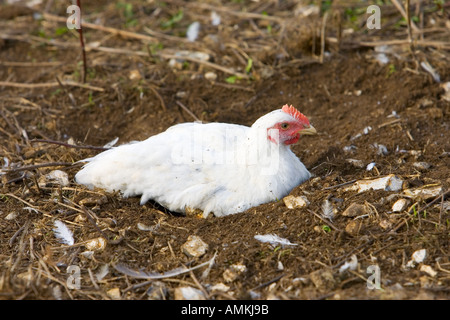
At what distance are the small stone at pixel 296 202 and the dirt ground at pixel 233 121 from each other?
5 centimetres

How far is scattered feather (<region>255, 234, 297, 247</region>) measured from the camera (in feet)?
11.7

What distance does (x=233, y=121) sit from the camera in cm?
557

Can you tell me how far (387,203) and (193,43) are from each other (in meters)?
3.73

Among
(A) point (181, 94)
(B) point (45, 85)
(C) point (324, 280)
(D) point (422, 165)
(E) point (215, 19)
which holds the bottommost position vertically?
(C) point (324, 280)

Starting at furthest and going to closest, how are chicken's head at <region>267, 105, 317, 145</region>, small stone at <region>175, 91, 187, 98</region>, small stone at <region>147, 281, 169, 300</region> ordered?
small stone at <region>175, 91, 187, 98</region>, chicken's head at <region>267, 105, 317, 145</region>, small stone at <region>147, 281, 169, 300</region>

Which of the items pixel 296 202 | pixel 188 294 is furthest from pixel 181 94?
pixel 188 294

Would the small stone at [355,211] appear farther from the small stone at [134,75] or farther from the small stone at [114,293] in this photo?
the small stone at [134,75]

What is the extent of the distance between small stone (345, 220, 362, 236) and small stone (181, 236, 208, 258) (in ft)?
3.13

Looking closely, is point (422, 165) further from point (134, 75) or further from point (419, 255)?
point (134, 75)

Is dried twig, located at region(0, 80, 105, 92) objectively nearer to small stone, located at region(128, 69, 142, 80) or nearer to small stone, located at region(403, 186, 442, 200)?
small stone, located at region(128, 69, 142, 80)

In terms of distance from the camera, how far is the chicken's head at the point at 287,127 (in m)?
4.11

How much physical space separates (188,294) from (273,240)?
0.70m

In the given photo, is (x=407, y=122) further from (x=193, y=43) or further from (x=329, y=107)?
(x=193, y=43)

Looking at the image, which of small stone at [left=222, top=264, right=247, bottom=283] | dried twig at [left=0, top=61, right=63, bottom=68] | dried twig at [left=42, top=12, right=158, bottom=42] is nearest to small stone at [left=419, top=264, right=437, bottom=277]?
small stone at [left=222, top=264, right=247, bottom=283]
